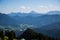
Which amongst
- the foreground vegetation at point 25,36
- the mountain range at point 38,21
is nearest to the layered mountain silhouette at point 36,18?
the mountain range at point 38,21

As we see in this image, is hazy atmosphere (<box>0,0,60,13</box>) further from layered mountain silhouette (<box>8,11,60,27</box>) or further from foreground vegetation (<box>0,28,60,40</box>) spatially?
foreground vegetation (<box>0,28,60,40</box>)

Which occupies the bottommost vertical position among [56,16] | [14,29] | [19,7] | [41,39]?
[41,39]

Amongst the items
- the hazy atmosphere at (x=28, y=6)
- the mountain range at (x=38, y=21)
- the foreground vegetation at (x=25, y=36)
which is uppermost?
the hazy atmosphere at (x=28, y=6)

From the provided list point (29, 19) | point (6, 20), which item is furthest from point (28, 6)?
point (6, 20)

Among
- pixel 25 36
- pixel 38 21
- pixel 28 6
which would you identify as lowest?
pixel 25 36

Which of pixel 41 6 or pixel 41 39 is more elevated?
pixel 41 6

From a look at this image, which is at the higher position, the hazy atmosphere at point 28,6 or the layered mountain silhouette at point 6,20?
the hazy atmosphere at point 28,6

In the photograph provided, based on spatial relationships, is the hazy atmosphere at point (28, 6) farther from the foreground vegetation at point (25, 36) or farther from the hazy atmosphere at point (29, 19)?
the foreground vegetation at point (25, 36)

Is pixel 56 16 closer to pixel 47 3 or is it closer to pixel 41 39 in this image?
pixel 47 3

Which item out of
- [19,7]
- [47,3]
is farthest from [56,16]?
[19,7]

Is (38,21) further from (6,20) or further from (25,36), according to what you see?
(6,20)

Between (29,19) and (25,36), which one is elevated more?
(29,19)
